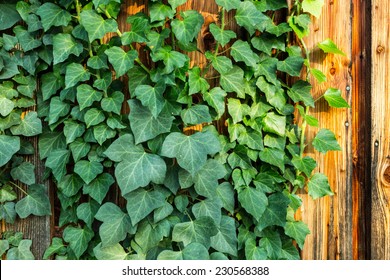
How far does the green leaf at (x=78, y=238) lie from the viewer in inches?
72.2

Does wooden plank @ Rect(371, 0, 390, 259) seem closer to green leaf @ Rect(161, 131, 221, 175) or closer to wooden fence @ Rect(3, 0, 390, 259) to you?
wooden fence @ Rect(3, 0, 390, 259)

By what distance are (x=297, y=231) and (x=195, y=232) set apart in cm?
45

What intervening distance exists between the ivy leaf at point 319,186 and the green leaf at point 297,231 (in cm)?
14

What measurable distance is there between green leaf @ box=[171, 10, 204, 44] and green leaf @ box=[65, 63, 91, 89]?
0.41 metres

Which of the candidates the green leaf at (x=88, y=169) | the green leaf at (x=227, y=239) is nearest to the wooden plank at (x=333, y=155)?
the green leaf at (x=227, y=239)

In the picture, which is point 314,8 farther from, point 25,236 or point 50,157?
point 25,236

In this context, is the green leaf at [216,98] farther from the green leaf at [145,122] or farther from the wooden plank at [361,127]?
the wooden plank at [361,127]

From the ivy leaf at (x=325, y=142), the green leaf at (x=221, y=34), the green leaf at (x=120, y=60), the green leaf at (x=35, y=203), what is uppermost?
the green leaf at (x=221, y=34)

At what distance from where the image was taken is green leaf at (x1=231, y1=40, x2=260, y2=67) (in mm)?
1760

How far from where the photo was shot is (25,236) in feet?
6.36

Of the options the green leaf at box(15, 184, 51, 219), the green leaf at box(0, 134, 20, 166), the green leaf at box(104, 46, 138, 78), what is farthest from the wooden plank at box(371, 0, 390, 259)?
the green leaf at box(0, 134, 20, 166)

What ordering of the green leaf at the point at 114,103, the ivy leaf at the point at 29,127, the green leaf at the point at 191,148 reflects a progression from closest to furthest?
the green leaf at the point at 191,148
the green leaf at the point at 114,103
the ivy leaf at the point at 29,127

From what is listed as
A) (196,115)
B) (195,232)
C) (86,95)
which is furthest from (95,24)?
(195,232)

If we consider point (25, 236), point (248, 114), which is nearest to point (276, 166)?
point (248, 114)
